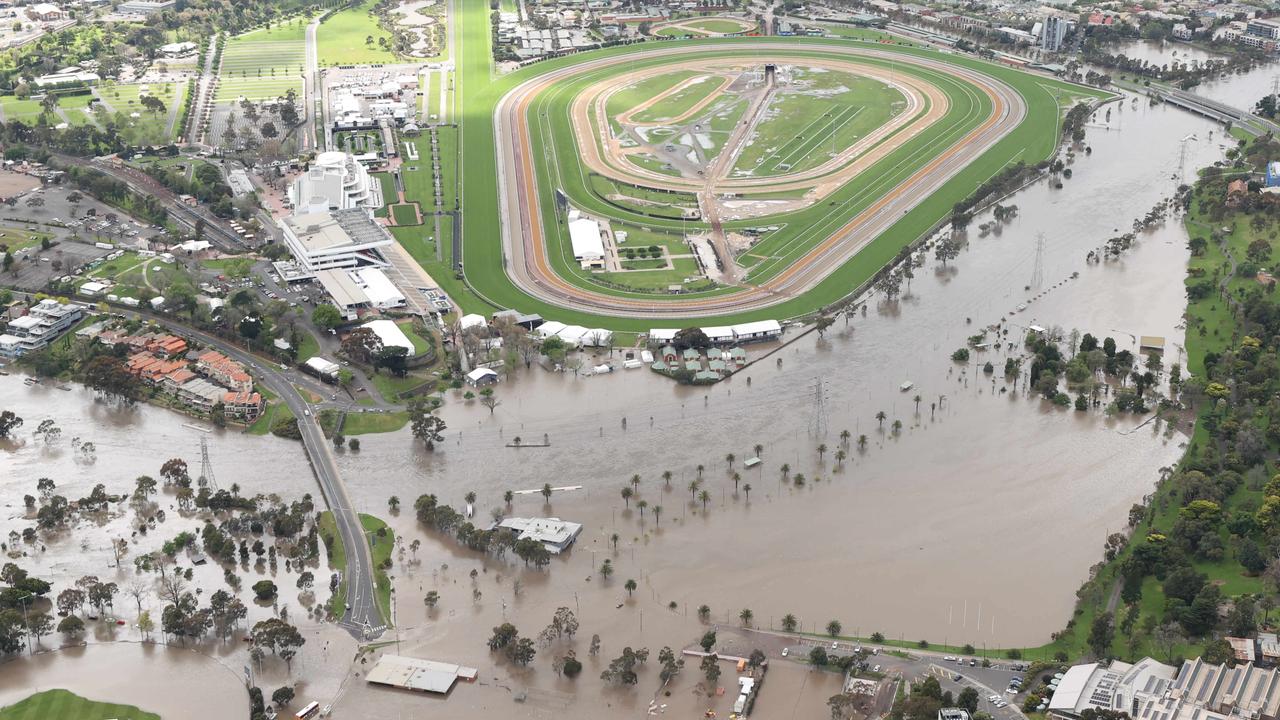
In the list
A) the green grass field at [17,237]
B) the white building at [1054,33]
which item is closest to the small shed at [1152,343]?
the white building at [1054,33]

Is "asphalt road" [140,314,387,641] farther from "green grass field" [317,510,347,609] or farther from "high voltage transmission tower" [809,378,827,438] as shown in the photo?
"high voltage transmission tower" [809,378,827,438]

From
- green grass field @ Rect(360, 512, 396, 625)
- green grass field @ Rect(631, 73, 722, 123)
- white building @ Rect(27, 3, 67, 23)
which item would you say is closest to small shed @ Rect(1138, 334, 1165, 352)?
green grass field @ Rect(360, 512, 396, 625)

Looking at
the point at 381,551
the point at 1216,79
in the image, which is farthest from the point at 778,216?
the point at 1216,79

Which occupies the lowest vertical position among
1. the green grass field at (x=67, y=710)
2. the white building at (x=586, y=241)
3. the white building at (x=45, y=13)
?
the green grass field at (x=67, y=710)

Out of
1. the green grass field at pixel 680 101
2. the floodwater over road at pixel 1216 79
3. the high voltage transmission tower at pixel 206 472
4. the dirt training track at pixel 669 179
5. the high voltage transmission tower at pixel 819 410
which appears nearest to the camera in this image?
the high voltage transmission tower at pixel 206 472

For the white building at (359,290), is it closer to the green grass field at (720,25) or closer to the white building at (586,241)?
the white building at (586,241)

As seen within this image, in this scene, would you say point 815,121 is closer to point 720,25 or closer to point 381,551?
Result: point 720,25
